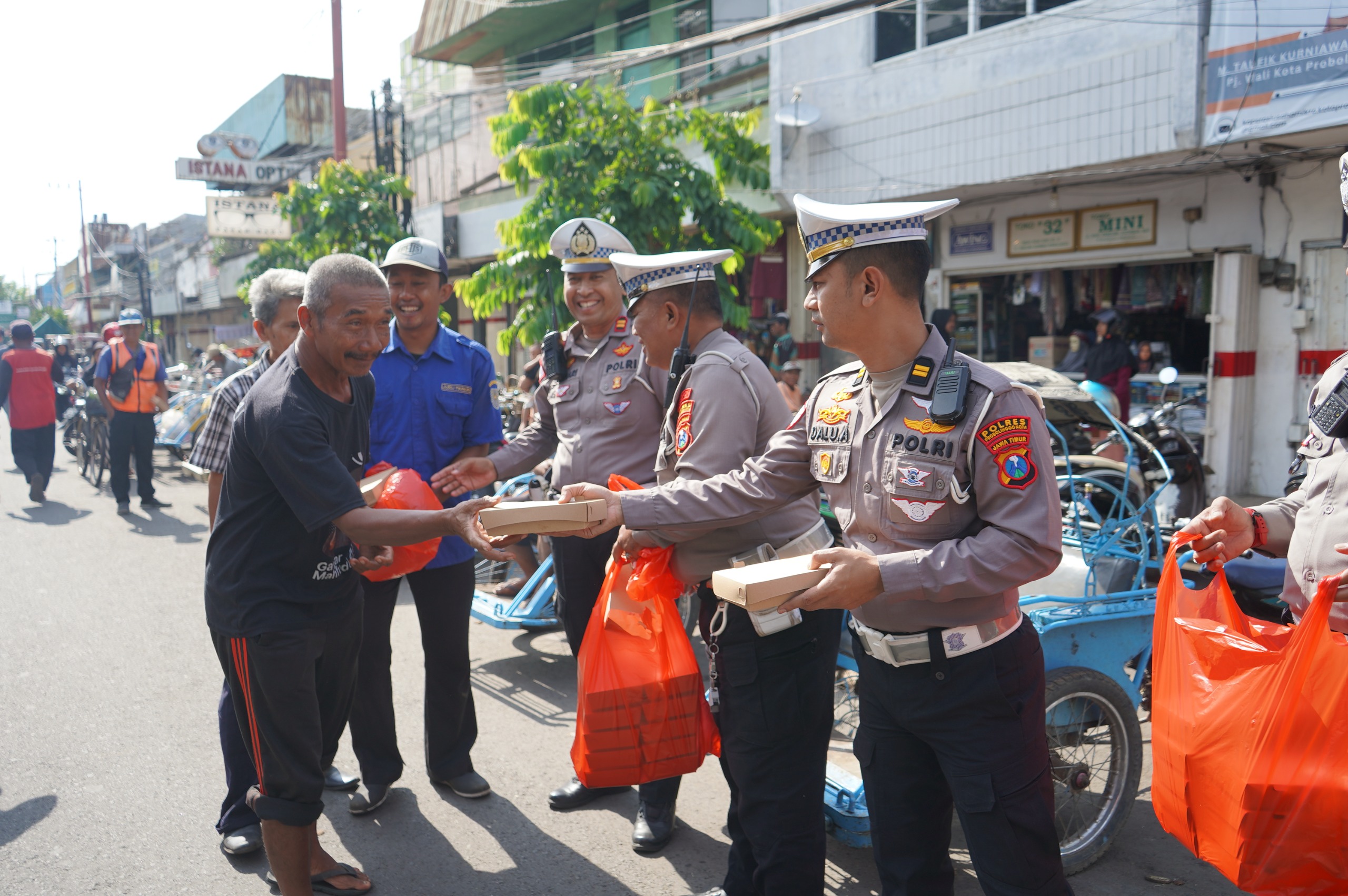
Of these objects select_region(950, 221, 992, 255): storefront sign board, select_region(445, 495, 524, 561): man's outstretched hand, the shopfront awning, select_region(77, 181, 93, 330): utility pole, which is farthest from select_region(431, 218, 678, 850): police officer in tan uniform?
select_region(77, 181, 93, 330): utility pole

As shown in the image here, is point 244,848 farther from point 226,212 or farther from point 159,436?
point 226,212

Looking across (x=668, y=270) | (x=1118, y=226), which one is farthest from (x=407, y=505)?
(x=1118, y=226)

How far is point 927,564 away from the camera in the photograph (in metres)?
1.93

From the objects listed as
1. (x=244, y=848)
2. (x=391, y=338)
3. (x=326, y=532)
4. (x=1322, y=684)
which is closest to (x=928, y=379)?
(x=1322, y=684)

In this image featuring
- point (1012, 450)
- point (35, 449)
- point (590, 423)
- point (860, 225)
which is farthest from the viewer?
point (35, 449)

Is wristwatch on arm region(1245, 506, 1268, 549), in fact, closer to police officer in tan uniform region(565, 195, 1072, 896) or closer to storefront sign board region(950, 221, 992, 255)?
police officer in tan uniform region(565, 195, 1072, 896)

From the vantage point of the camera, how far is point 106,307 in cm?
5591

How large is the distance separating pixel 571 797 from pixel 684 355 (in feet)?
6.19

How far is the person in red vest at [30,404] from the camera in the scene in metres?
10.7

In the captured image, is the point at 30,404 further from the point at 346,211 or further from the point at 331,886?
the point at 331,886

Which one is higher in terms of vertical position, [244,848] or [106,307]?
[106,307]

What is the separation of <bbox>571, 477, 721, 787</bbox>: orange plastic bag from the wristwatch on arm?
1518mm

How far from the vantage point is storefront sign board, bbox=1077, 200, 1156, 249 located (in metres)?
9.78

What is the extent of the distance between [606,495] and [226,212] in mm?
23053
